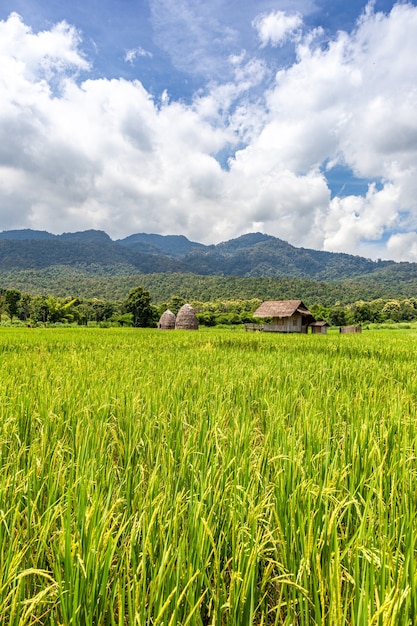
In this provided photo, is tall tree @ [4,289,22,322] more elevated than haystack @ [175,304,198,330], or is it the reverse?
tall tree @ [4,289,22,322]

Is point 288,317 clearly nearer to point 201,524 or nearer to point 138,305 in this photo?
point 138,305

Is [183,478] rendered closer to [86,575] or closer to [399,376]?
[86,575]

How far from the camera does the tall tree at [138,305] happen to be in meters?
50.7

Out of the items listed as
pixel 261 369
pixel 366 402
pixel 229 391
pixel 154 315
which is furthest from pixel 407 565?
pixel 154 315

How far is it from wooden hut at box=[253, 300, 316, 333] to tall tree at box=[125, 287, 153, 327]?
20.3m

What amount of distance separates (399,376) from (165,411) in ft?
12.8

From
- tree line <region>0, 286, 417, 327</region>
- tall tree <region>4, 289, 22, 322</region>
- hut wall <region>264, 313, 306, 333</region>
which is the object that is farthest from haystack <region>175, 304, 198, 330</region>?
tall tree <region>4, 289, 22, 322</region>

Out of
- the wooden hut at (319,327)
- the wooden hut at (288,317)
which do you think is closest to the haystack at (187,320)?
the wooden hut at (288,317)

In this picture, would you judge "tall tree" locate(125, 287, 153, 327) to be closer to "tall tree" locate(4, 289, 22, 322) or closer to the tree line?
the tree line

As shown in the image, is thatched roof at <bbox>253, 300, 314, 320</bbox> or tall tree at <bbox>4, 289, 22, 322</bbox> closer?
thatched roof at <bbox>253, 300, 314, 320</bbox>

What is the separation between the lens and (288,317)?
3600 centimetres

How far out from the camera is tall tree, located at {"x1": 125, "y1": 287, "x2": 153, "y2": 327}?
50741 millimetres

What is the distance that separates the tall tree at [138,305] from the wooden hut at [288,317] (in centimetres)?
2026

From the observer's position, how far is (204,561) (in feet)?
3.37
